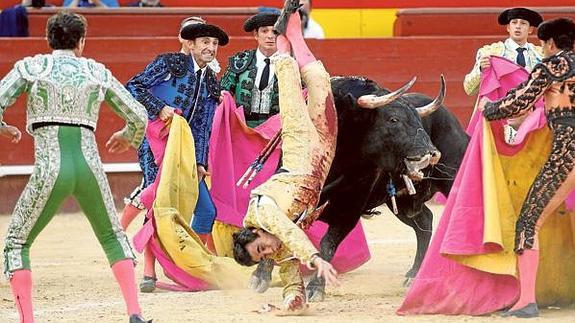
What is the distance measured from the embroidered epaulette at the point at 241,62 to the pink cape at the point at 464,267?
6.36 ft

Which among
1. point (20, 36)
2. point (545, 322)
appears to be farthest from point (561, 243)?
point (20, 36)

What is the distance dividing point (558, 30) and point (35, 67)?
220 centimetres

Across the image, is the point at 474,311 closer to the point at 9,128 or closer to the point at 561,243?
the point at 561,243

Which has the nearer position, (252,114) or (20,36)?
(252,114)

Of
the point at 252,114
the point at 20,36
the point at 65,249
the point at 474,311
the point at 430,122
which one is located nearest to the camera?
the point at 474,311

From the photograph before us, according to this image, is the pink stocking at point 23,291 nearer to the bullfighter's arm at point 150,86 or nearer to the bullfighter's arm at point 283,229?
the bullfighter's arm at point 283,229

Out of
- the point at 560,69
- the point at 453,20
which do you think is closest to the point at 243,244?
the point at 560,69

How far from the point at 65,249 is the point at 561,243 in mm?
3906

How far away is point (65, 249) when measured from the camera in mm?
9406


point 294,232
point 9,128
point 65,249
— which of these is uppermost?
point 9,128

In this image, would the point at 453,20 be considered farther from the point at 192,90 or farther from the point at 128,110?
the point at 128,110

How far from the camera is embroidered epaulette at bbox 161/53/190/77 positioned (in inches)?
297

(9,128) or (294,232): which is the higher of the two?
(9,128)

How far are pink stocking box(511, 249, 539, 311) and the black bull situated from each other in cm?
91
